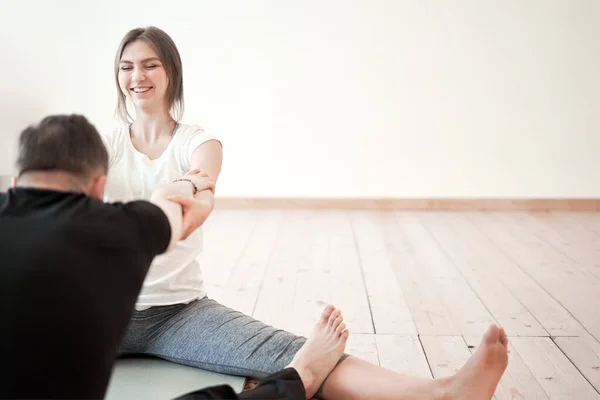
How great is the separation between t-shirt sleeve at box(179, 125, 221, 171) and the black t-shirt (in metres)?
0.83

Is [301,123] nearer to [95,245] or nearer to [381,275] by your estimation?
[381,275]

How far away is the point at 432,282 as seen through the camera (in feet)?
10.2

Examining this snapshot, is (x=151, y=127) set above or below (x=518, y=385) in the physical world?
above

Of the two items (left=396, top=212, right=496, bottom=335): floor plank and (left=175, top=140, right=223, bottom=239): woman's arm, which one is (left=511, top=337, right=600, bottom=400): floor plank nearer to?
(left=396, top=212, right=496, bottom=335): floor plank

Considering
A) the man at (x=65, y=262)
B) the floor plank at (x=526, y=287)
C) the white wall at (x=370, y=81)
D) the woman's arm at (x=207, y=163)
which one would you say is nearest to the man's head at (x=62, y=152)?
the man at (x=65, y=262)

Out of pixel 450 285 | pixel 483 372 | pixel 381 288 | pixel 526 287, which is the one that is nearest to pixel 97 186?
pixel 483 372

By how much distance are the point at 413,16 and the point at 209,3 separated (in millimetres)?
1275

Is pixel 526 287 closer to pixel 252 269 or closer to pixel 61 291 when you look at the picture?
pixel 252 269

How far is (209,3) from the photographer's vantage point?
186 inches

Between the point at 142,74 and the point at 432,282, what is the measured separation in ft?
5.26

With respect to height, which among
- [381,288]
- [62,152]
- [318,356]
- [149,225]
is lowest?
[381,288]

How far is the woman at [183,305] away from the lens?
6.05 ft

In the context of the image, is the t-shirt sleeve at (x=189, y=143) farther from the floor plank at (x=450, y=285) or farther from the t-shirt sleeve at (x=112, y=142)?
the floor plank at (x=450, y=285)

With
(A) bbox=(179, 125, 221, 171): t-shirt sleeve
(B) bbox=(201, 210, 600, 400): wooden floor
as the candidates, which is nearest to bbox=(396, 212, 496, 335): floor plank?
(B) bbox=(201, 210, 600, 400): wooden floor
